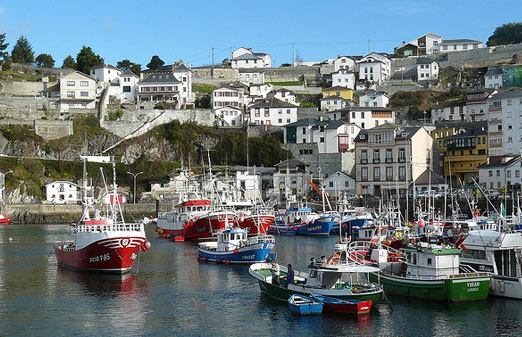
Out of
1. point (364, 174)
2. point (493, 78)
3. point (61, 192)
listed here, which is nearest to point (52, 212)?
point (61, 192)

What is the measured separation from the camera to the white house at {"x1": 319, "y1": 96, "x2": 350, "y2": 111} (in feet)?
350

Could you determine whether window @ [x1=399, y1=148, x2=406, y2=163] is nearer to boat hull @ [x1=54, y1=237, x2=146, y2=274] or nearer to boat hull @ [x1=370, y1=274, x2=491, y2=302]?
boat hull @ [x1=54, y1=237, x2=146, y2=274]

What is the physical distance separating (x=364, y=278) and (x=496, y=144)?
192 ft

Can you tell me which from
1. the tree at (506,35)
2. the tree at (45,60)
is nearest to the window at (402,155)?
the tree at (506,35)

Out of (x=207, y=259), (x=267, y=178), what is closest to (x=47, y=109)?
(x=267, y=178)

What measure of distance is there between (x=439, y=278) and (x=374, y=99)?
8161cm

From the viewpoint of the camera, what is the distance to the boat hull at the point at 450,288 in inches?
1113

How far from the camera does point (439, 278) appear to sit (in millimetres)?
28891

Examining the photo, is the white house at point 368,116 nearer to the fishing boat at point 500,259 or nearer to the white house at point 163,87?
the white house at point 163,87

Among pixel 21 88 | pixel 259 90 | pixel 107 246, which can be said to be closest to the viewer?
pixel 107 246

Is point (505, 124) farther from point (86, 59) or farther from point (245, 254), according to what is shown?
point (86, 59)

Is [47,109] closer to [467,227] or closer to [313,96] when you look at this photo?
[313,96]

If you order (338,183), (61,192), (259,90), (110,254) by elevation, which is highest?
(259,90)

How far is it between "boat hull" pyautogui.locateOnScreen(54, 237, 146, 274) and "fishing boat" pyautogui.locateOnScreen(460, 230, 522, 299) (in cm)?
1791
